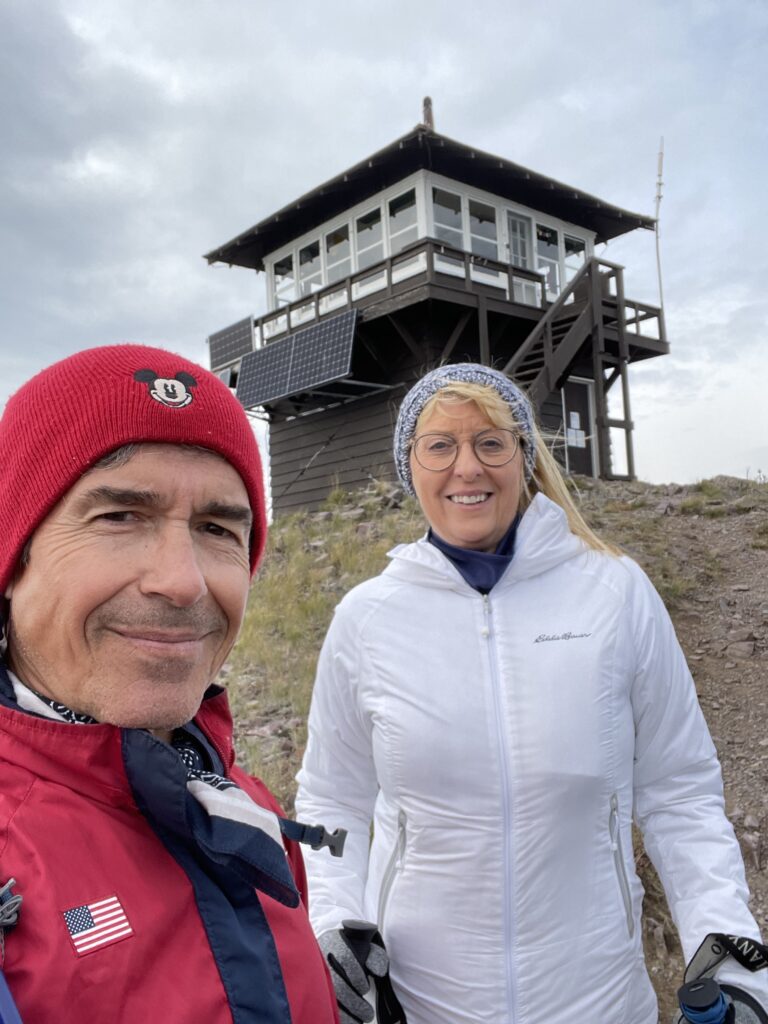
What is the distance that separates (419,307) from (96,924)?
13.7 metres

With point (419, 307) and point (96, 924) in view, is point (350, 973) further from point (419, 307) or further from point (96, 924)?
point (419, 307)

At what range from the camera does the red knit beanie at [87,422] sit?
121 centimetres

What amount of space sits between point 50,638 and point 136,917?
1.36 ft

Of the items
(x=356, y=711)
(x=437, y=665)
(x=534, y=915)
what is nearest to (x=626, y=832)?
(x=534, y=915)

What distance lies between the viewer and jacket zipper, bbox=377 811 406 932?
6.86 feet

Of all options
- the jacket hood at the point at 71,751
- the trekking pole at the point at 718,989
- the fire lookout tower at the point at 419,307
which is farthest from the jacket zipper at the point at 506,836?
the fire lookout tower at the point at 419,307

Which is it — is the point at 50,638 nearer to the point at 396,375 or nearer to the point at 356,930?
the point at 356,930

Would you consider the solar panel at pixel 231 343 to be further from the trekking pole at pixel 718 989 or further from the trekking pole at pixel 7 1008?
the trekking pole at pixel 7 1008

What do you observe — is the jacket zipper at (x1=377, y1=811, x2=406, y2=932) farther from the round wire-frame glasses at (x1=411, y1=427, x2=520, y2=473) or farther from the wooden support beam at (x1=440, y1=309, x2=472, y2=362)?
the wooden support beam at (x1=440, y1=309, x2=472, y2=362)

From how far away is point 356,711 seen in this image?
7.41 feet

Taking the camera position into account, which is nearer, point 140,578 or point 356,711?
point 140,578

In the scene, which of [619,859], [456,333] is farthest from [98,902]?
[456,333]

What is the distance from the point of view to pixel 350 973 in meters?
1.86

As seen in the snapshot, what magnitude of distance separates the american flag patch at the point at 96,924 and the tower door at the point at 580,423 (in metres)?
14.6
